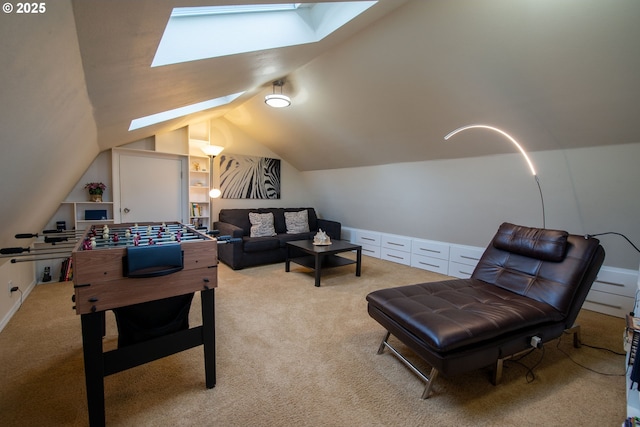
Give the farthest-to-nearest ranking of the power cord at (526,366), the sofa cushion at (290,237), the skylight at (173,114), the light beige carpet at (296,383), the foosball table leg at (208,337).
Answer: the sofa cushion at (290,237), the skylight at (173,114), the power cord at (526,366), the foosball table leg at (208,337), the light beige carpet at (296,383)

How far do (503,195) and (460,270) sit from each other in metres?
1.28

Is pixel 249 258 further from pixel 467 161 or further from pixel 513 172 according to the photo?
pixel 513 172

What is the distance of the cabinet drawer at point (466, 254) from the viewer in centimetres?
358

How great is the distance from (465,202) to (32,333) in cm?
449

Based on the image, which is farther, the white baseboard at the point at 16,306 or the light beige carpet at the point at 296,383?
the white baseboard at the point at 16,306

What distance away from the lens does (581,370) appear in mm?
1841

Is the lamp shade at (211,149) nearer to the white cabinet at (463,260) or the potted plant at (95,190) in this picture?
the potted plant at (95,190)

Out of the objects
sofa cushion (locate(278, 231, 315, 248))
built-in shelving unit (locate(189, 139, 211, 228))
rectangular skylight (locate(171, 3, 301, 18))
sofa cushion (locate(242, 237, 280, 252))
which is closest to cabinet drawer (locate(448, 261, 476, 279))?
sofa cushion (locate(278, 231, 315, 248))

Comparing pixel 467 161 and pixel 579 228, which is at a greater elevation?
pixel 467 161

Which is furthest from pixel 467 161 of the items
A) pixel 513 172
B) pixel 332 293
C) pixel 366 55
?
pixel 332 293

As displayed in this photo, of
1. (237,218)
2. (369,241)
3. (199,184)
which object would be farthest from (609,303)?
(199,184)

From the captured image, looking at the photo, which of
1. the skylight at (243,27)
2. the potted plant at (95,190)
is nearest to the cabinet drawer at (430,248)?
the skylight at (243,27)

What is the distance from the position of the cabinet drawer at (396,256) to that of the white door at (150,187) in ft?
11.6

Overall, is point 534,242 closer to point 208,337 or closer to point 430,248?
point 430,248
